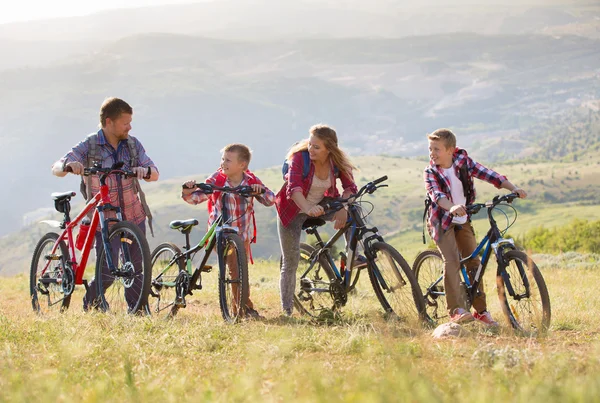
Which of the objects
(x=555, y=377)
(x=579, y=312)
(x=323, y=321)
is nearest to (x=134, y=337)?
(x=323, y=321)

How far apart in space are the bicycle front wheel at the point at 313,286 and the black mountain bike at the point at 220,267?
0.96m

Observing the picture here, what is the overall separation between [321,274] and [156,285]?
2022 millimetres

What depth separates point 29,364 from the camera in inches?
200

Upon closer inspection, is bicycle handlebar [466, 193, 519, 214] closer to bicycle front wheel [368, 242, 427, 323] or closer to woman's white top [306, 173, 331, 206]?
bicycle front wheel [368, 242, 427, 323]

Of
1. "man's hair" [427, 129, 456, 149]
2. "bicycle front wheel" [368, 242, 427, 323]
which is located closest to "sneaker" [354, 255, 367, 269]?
"bicycle front wheel" [368, 242, 427, 323]

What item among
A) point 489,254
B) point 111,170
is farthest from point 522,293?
point 111,170

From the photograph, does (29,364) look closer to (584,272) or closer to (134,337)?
(134,337)

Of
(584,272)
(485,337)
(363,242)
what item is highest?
(363,242)

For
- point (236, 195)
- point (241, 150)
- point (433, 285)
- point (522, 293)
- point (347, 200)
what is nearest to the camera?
point (522, 293)

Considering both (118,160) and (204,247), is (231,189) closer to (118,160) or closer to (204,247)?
(204,247)

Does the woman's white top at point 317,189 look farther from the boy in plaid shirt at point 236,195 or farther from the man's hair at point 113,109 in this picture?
the man's hair at point 113,109

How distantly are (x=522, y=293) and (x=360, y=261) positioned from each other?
164cm

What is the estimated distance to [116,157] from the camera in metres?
8.18

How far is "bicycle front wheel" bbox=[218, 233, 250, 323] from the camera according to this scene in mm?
7359
